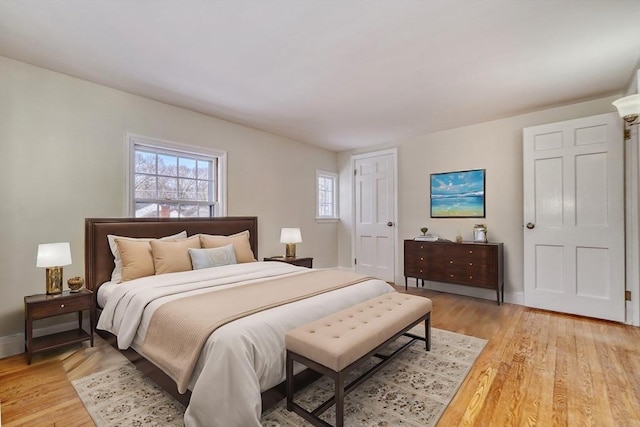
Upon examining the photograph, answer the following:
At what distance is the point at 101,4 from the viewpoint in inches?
75.3

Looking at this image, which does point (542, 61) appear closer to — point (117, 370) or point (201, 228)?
point (201, 228)

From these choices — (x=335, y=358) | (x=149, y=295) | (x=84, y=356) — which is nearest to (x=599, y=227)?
(x=335, y=358)

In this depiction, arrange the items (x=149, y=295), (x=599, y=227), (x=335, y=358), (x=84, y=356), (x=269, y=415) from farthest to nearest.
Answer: (x=599, y=227)
(x=84, y=356)
(x=149, y=295)
(x=269, y=415)
(x=335, y=358)

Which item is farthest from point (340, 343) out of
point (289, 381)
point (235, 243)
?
point (235, 243)

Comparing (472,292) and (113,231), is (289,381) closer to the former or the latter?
(113,231)

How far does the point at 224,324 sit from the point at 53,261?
1.88 metres

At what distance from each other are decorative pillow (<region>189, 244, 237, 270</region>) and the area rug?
1075mm

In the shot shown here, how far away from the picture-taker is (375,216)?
5566mm

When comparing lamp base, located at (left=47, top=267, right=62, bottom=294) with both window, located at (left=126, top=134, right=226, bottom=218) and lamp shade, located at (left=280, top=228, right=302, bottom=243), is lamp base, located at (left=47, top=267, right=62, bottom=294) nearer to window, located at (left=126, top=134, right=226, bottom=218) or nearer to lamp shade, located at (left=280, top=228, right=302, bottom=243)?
window, located at (left=126, top=134, right=226, bottom=218)

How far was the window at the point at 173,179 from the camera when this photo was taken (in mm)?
3385

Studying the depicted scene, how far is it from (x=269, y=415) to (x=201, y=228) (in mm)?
2533

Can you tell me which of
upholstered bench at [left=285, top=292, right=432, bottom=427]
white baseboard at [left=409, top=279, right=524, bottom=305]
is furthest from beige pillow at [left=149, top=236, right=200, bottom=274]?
white baseboard at [left=409, top=279, right=524, bottom=305]

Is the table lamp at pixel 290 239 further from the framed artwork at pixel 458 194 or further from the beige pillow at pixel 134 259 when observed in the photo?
the framed artwork at pixel 458 194

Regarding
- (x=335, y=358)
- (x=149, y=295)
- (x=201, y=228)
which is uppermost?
(x=201, y=228)
